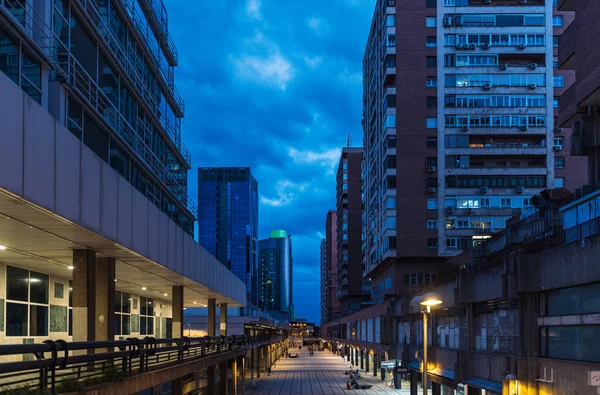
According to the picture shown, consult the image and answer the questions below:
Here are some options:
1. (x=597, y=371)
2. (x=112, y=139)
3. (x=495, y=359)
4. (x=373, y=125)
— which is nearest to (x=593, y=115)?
(x=495, y=359)

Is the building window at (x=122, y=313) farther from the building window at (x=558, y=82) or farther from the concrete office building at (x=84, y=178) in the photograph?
the building window at (x=558, y=82)

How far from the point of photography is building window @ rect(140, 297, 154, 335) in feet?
161

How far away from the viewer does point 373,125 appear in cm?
10069

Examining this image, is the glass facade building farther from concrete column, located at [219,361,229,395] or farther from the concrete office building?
concrete column, located at [219,361,229,395]

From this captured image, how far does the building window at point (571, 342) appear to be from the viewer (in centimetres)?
2245

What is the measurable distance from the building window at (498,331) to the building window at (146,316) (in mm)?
23522

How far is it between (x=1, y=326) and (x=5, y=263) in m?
2.28

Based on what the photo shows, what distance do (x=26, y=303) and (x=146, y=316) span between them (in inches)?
1018

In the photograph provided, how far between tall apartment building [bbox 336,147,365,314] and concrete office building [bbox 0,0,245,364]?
4343 inches

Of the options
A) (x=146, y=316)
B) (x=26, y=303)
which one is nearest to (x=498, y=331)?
(x=26, y=303)

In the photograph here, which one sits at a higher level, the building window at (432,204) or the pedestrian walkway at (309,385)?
the building window at (432,204)

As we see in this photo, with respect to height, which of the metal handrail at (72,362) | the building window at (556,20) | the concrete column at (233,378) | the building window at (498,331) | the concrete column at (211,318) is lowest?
the concrete column at (233,378)

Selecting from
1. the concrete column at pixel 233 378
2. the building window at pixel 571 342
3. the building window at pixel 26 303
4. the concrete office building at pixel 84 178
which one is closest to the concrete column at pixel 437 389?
the concrete column at pixel 233 378

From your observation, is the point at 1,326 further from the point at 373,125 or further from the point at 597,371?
the point at 373,125
